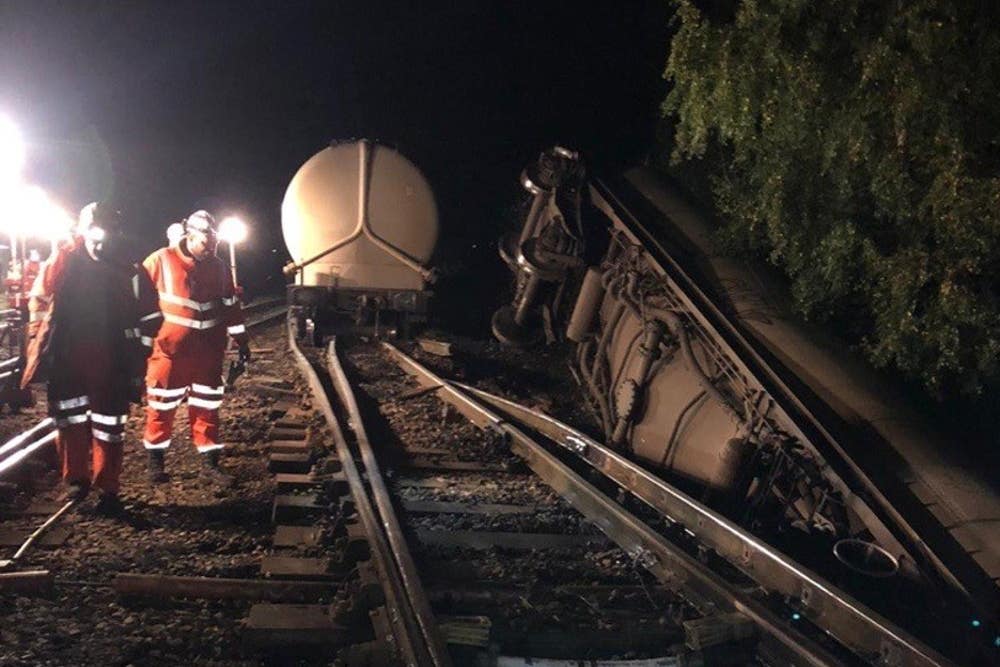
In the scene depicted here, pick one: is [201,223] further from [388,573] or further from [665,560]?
[665,560]


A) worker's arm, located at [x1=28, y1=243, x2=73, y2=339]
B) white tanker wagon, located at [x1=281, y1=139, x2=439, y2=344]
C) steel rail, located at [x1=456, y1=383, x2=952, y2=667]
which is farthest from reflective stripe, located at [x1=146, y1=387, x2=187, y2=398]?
white tanker wagon, located at [x1=281, y1=139, x2=439, y2=344]

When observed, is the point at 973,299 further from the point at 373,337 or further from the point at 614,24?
the point at 614,24

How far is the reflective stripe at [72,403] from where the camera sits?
→ 5445mm

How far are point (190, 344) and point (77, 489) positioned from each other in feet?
4.53

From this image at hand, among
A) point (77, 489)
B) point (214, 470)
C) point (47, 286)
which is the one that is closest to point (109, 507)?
point (77, 489)

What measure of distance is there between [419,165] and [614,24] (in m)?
5.84

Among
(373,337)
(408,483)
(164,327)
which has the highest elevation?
(164,327)

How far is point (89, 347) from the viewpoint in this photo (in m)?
A: 5.54

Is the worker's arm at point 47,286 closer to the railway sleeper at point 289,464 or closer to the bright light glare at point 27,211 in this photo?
the bright light glare at point 27,211

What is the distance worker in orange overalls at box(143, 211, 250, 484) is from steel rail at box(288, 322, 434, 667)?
974 millimetres

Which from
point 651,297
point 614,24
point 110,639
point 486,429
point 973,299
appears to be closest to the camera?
point 110,639

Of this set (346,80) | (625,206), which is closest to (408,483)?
(625,206)

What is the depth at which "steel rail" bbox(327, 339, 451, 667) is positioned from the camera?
3441 mm

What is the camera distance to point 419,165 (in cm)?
1277
